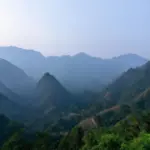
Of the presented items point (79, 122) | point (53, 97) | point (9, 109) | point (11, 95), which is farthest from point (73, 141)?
point (11, 95)

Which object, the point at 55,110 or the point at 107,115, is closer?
the point at 107,115

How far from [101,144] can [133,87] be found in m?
138

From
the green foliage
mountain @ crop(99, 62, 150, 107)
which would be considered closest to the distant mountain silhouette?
mountain @ crop(99, 62, 150, 107)

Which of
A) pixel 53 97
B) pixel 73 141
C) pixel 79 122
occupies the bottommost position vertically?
pixel 53 97

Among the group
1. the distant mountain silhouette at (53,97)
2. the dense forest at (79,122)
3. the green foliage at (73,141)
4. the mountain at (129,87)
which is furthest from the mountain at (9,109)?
the green foliage at (73,141)

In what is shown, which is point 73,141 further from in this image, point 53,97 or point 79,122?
point 53,97

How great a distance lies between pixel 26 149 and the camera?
50344mm

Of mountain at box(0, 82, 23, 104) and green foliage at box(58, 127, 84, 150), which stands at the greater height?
green foliage at box(58, 127, 84, 150)

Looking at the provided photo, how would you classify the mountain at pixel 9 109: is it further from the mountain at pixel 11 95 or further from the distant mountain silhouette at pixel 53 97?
the mountain at pixel 11 95

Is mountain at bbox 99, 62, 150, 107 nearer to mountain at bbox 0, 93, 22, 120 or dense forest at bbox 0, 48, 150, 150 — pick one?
dense forest at bbox 0, 48, 150, 150

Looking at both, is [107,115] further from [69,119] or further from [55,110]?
[55,110]

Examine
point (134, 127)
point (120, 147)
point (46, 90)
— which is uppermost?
point (120, 147)

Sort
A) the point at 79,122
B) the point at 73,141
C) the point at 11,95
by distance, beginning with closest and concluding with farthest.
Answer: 1. the point at 73,141
2. the point at 79,122
3. the point at 11,95

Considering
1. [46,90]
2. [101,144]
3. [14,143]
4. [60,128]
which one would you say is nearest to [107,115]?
[60,128]
